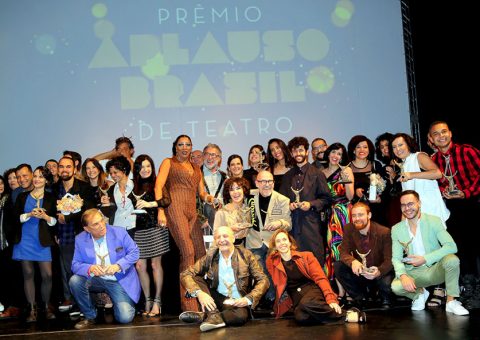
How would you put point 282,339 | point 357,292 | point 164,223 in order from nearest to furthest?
point 282,339 → point 357,292 → point 164,223

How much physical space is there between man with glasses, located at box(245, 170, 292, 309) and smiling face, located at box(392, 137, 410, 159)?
1.11 meters

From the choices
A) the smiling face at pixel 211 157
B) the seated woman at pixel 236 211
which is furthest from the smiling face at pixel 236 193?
the smiling face at pixel 211 157

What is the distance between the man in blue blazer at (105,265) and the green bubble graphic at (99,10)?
136 inches

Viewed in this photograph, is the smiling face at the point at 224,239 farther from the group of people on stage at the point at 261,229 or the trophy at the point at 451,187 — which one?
the trophy at the point at 451,187

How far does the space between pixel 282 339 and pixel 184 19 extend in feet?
15.9

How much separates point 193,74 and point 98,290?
3316 millimetres

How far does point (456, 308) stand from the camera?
14.1 ft

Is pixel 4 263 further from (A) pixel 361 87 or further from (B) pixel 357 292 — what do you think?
(A) pixel 361 87

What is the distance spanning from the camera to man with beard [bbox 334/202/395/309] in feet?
15.9

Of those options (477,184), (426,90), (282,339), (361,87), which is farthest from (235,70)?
(282,339)

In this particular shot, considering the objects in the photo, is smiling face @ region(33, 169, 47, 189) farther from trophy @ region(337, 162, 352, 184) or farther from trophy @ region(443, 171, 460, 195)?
trophy @ region(443, 171, 460, 195)

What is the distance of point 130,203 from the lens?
5441mm

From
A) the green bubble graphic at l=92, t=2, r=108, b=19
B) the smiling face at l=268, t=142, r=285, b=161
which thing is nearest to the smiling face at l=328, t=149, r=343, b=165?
the smiling face at l=268, t=142, r=285, b=161

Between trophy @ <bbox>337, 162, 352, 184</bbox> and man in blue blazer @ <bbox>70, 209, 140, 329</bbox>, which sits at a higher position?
trophy @ <bbox>337, 162, 352, 184</bbox>
